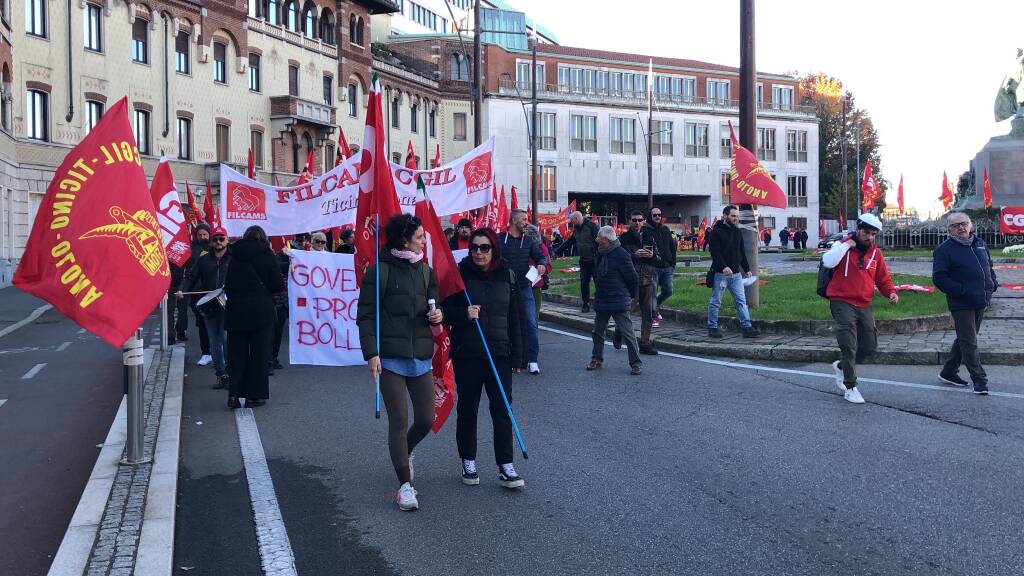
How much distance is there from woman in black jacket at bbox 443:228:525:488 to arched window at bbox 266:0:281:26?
41974 millimetres

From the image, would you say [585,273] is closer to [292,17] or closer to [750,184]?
[750,184]

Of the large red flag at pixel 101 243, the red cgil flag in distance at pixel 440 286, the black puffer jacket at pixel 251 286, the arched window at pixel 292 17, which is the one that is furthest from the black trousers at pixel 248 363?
the arched window at pixel 292 17

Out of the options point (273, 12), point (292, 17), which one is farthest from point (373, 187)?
point (292, 17)

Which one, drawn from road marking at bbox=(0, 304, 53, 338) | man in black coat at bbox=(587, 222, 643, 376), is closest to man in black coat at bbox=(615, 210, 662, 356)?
man in black coat at bbox=(587, 222, 643, 376)

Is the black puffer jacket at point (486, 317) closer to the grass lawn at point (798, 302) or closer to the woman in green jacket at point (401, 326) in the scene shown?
the woman in green jacket at point (401, 326)

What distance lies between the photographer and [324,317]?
9.48 meters

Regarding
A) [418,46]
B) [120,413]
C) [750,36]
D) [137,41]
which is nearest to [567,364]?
[120,413]

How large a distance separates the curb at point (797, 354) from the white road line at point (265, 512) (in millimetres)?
6204

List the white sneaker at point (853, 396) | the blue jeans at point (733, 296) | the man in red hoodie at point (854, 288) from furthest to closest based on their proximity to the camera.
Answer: the blue jeans at point (733, 296) → the man in red hoodie at point (854, 288) → the white sneaker at point (853, 396)

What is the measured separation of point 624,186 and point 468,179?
176 ft

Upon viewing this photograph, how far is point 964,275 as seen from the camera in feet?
30.8

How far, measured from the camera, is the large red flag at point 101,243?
19.6ft

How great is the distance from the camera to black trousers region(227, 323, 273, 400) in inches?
357

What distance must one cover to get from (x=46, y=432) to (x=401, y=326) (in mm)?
4351
